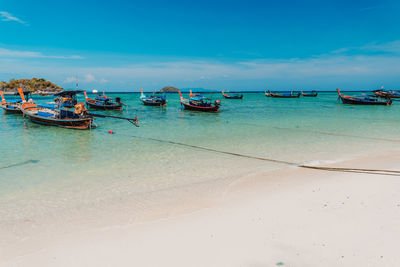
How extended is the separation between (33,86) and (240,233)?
116111mm

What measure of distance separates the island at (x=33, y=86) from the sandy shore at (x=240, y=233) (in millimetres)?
99147

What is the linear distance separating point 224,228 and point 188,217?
84 cm

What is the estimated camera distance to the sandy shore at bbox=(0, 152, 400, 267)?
11.1 feet

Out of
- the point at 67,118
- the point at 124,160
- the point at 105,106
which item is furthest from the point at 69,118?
the point at 105,106

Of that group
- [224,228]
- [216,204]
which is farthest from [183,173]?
[224,228]

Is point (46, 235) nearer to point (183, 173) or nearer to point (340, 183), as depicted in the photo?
point (183, 173)

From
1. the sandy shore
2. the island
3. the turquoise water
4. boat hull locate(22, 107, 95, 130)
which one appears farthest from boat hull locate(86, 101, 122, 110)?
the island

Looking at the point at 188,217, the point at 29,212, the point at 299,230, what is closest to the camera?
the point at 299,230

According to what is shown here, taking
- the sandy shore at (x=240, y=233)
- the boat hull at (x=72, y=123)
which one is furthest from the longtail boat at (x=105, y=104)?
the sandy shore at (x=240, y=233)

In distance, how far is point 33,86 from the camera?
320 ft

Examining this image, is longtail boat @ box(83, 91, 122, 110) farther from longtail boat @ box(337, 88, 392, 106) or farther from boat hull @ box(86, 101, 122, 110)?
longtail boat @ box(337, 88, 392, 106)

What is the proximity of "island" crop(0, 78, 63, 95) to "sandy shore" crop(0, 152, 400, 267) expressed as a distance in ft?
325

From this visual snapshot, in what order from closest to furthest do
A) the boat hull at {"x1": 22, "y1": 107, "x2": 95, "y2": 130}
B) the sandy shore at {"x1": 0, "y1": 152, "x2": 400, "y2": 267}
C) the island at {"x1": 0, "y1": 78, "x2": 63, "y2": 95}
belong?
the sandy shore at {"x1": 0, "y1": 152, "x2": 400, "y2": 267}, the boat hull at {"x1": 22, "y1": 107, "x2": 95, "y2": 130}, the island at {"x1": 0, "y1": 78, "x2": 63, "y2": 95}

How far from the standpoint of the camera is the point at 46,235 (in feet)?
14.0
